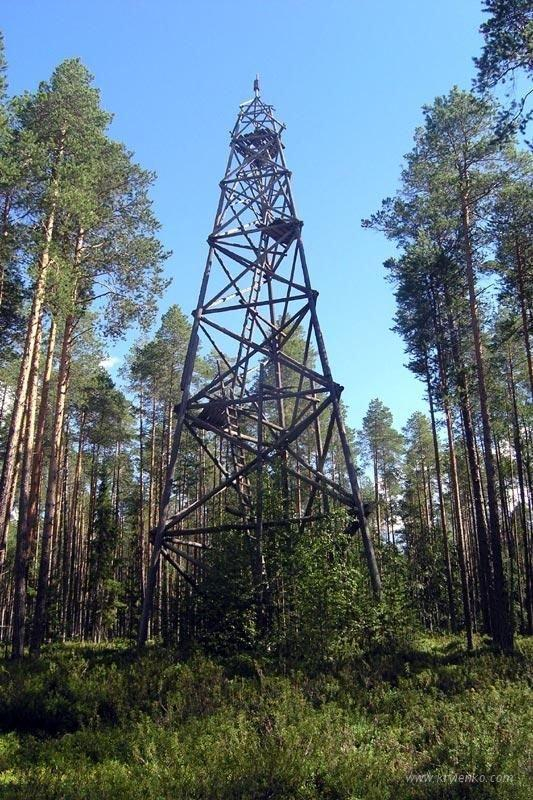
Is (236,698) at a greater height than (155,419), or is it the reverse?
(155,419)

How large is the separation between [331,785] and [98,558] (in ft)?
87.2

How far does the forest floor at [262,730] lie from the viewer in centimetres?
481

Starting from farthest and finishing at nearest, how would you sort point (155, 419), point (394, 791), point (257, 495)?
point (155, 419), point (257, 495), point (394, 791)

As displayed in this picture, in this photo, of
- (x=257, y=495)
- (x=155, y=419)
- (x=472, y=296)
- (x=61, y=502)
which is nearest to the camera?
(x=257, y=495)

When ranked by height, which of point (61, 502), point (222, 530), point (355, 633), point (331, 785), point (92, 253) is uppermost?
point (92, 253)

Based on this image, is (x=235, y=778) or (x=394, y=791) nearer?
(x=394, y=791)

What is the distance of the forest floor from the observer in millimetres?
4809

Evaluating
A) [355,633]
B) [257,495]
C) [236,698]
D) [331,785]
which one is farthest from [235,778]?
[257,495]

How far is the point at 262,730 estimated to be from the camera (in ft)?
20.7

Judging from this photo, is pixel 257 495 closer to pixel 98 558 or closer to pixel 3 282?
pixel 3 282

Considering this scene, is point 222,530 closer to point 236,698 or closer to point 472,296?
point 236,698

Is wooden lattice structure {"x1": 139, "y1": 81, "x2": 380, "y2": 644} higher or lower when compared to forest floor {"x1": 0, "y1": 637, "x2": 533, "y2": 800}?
higher

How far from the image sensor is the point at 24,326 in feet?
52.5

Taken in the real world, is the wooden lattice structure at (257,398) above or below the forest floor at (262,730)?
above
